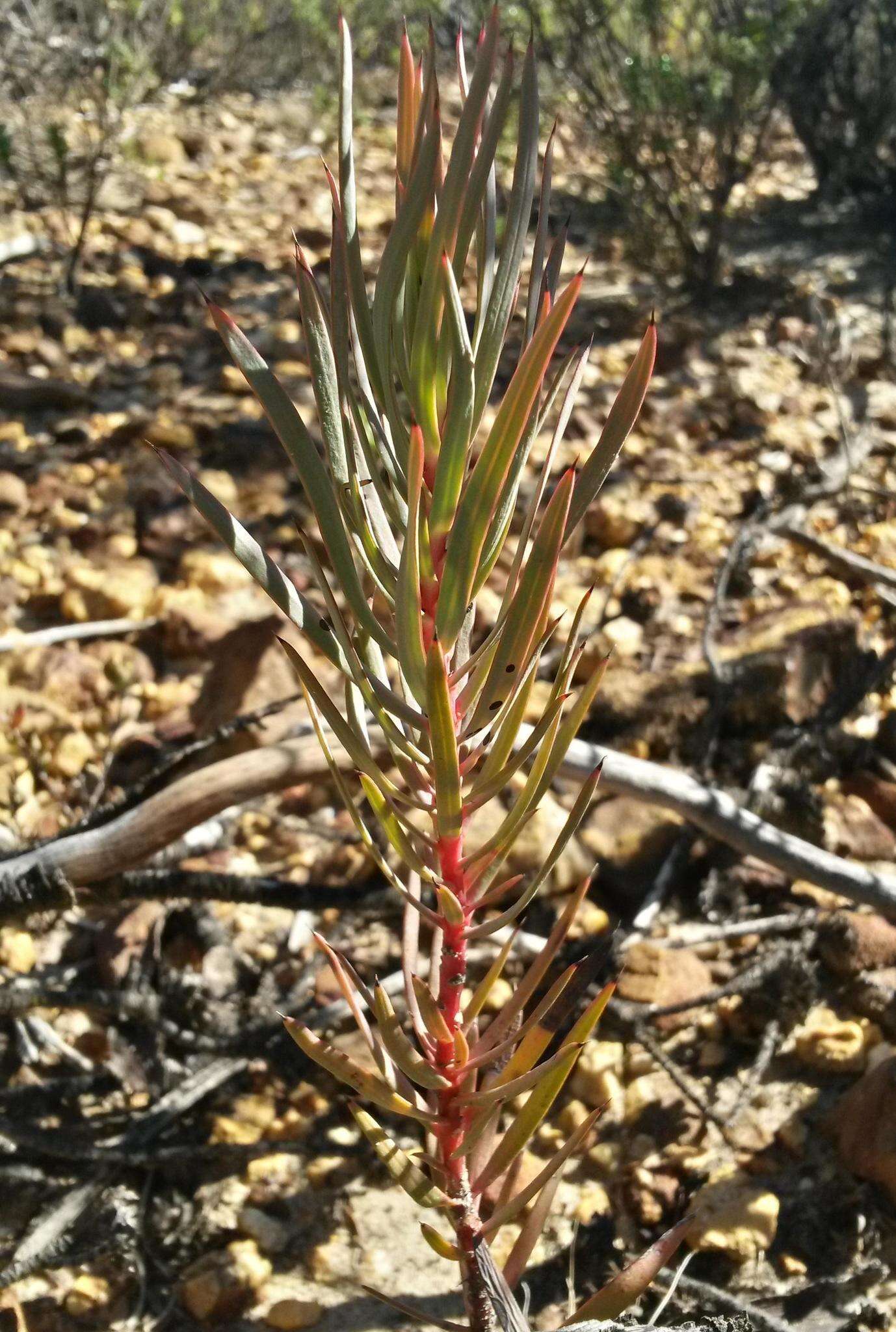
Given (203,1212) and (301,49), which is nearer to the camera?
(203,1212)

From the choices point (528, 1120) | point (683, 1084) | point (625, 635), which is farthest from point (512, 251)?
point (625, 635)

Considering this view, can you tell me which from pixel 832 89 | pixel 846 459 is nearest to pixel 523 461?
pixel 846 459

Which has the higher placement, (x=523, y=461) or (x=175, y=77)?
(x=175, y=77)

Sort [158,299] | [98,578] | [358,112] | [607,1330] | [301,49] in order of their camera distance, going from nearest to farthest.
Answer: [607,1330] < [98,578] < [158,299] < [358,112] < [301,49]

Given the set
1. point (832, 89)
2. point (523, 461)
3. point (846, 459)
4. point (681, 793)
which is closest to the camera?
point (523, 461)

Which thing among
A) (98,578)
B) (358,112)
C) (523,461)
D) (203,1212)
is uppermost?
(358,112)

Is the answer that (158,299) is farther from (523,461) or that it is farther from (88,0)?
(523,461)

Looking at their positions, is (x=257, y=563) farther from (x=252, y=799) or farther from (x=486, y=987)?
(x=252, y=799)

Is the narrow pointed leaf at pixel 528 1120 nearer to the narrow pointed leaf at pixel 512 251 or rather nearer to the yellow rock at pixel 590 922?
the narrow pointed leaf at pixel 512 251
